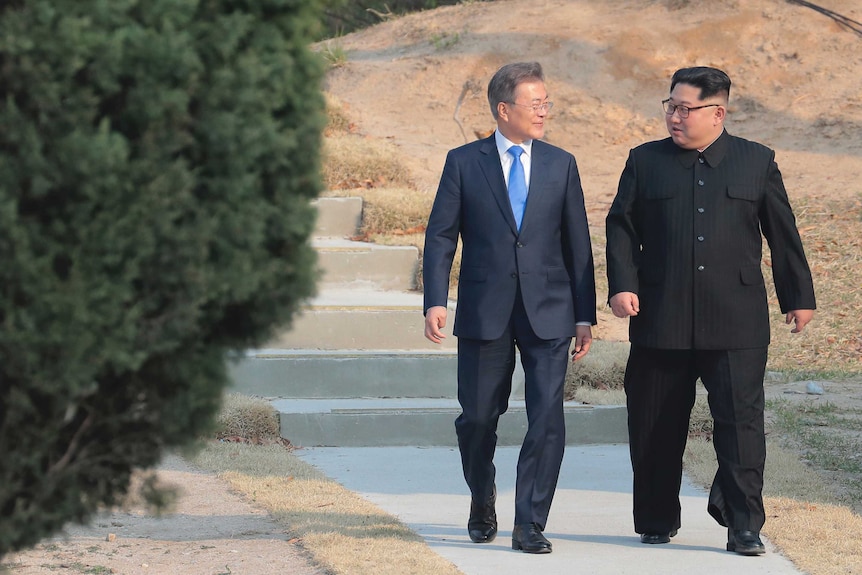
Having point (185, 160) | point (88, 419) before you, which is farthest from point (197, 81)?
point (88, 419)

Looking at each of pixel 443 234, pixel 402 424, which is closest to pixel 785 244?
pixel 443 234

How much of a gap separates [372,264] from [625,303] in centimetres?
449

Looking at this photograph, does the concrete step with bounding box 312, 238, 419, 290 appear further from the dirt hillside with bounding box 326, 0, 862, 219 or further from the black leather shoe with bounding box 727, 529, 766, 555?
the black leather shoe with bounding box 727, 529, 766, 555

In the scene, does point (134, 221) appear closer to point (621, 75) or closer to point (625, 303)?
point (625, 303)

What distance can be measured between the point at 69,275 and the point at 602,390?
18.4 ft

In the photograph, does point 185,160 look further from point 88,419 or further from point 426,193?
point 426,193

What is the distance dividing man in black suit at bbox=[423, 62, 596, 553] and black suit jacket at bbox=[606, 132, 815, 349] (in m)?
0.22

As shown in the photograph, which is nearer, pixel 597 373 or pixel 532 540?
pixel 532 540

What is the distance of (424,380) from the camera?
7.49m

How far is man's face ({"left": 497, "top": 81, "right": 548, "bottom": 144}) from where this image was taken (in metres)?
4.84

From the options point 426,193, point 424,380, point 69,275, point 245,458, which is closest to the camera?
point 69,275

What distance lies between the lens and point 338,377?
7.40 m

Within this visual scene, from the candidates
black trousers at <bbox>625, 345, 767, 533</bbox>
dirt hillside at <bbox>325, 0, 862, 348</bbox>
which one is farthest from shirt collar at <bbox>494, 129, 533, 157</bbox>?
dirt hillside at <bbox>325, 0, 862, 348</bbox>

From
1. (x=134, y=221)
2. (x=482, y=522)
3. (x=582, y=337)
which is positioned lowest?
(x=482, y=522)
